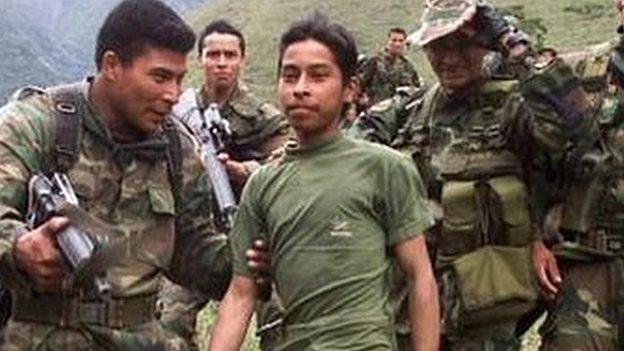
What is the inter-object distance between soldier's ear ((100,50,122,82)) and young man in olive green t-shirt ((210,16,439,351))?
54cm

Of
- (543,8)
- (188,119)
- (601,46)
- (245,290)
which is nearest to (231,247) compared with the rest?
(245,290)

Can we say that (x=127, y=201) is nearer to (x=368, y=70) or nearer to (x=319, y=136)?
(x=319, y=136)

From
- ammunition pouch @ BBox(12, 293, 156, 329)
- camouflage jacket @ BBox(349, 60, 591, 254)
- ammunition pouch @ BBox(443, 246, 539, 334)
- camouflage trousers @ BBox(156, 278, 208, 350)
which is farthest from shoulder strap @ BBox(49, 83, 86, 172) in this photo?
camouflage trousers @ BBox(156, 278, 208, 350)

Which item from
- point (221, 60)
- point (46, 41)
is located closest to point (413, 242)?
point (221, 60)

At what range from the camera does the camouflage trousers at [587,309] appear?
4.95 metres

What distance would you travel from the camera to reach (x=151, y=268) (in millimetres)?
4395

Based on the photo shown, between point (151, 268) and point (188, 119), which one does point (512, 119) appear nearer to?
point (151, 268)

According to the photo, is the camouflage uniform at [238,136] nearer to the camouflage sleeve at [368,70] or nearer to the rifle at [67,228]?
the rifle at [67,228]

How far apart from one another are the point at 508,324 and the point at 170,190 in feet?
4.90

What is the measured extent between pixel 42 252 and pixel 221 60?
340 centimetres

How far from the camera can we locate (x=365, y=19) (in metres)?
53.5

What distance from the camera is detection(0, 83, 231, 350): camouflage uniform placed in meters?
4.07

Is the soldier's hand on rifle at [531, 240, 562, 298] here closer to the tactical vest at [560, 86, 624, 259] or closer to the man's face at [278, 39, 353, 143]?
the tactical vest at [560, 86, 624, 259]

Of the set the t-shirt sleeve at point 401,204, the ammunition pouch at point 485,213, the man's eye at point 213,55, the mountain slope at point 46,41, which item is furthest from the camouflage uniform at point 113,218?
the mountain slope at point 46,41
